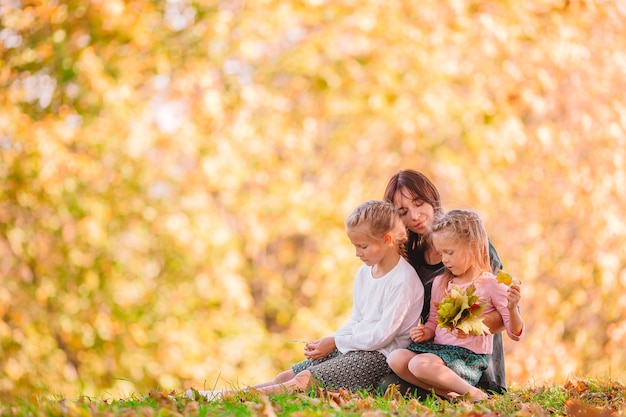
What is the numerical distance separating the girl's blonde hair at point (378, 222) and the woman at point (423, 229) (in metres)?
0.20

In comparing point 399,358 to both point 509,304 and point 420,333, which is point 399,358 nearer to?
point 420,333

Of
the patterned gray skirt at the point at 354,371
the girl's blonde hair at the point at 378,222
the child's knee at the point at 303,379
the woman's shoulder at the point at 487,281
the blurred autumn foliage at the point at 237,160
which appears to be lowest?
the blurred autumn foliage at the point at 237,160

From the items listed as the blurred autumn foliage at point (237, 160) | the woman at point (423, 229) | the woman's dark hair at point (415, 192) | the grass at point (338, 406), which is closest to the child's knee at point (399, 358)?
the grass at point (338, 406)

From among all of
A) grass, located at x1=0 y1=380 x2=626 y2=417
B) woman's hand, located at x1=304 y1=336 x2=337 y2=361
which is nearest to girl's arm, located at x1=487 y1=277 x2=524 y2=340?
grass, located at x1=0 y1=380 x2=626 y2=417

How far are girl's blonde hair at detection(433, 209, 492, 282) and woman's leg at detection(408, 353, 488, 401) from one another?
1.55 feet

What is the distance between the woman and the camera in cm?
A: 381

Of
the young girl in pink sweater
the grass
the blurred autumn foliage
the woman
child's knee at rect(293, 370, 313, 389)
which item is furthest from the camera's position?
the blurred autumn foliage

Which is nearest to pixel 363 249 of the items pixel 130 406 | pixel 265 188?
pixel 130 406

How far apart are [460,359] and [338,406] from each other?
2.28 feet

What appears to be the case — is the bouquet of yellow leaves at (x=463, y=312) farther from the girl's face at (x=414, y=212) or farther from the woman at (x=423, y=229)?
the girl's face at (x=414, y=212)

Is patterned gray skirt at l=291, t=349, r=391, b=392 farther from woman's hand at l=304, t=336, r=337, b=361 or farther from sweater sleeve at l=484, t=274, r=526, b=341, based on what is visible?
sweater sleeve at l=484, t=274, r=526, b=341

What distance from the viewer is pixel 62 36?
6.38 metres

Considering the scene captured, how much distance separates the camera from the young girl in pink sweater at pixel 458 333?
3363 millimetres

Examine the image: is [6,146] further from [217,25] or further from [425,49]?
[425,49]
